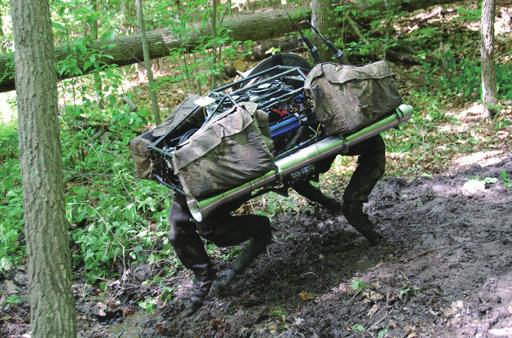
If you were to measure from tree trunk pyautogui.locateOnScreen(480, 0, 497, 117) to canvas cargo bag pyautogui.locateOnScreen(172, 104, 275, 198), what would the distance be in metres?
6.00

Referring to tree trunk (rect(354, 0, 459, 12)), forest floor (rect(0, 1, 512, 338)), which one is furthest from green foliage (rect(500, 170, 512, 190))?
tree trunk (rect(354, 0, 459, 12))

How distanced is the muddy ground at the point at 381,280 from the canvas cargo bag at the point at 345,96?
4.42 feet

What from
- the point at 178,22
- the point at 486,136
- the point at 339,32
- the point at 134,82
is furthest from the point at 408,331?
A: the point at 134,82

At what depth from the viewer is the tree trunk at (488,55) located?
847cm

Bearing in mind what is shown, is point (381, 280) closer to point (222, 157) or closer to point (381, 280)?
point (381, 280)

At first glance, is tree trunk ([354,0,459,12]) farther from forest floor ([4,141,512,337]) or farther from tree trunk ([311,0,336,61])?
forest floor ([4,141,512,337])

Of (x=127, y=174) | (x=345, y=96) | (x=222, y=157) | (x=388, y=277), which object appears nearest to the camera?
(x=222, y=157)

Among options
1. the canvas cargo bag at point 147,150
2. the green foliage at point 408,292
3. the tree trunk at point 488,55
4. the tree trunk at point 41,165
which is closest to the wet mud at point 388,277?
the green foliage at point 408,292

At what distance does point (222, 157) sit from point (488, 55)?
655 centimetres

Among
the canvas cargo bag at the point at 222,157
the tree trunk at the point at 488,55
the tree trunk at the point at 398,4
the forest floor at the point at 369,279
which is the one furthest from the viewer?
the tree trunk at the point at 398,4

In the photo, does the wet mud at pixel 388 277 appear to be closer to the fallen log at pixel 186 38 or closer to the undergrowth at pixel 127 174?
the undergrowth at pixel 127 174

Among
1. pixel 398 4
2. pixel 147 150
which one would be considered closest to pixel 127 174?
pixel 147 150

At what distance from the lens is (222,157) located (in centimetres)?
379

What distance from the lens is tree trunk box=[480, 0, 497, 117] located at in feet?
27.8
